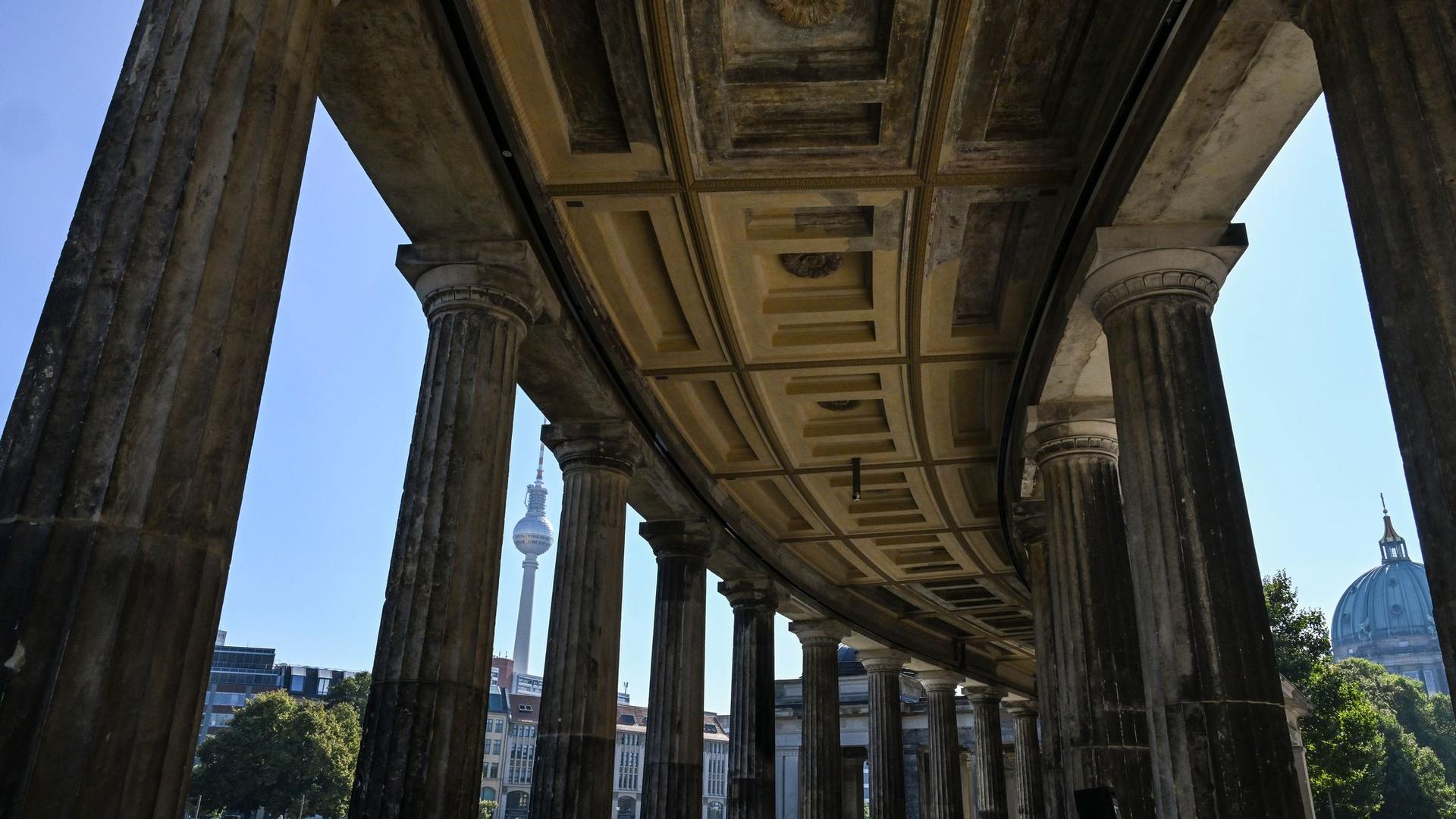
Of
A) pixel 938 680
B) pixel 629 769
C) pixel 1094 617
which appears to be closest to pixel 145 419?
pixel 1094 617

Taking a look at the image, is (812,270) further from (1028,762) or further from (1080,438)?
(1028,762)

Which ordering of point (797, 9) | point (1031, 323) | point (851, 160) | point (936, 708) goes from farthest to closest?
point (936, 708) → point (1031, 323) → point (851, 160) → point (797, 9)

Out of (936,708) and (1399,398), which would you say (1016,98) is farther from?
(936,708)

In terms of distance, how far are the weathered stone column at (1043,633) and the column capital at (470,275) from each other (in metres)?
9.66

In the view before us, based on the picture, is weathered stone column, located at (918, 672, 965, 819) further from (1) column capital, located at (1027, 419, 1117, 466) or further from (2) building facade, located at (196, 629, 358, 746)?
(2) building facade, located at (196, 629, 358, 746)

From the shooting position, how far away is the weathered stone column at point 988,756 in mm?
32250

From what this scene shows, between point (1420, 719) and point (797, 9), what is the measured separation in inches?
3353

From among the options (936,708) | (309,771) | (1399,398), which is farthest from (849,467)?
(309,771)

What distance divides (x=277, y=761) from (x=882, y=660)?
42641mm

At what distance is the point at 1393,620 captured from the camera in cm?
14788

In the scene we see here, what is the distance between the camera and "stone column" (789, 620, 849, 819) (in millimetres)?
24172

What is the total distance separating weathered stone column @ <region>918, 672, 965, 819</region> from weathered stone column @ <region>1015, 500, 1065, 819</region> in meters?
13.4

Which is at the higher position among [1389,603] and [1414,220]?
[1389,603]

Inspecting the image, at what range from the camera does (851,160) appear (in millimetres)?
10656
